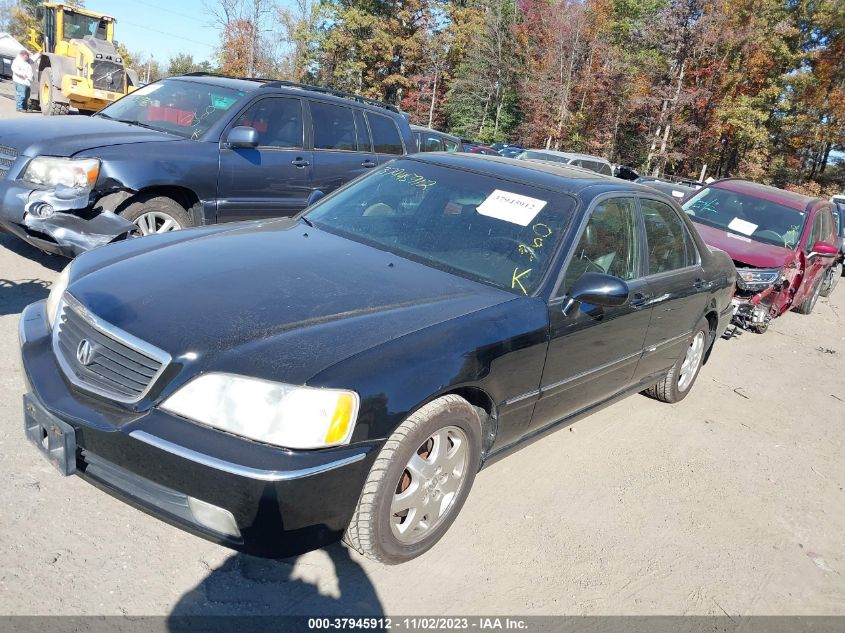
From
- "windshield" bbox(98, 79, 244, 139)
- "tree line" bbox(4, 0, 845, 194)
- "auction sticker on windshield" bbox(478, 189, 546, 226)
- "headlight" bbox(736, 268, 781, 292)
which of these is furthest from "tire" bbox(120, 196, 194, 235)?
"tree line" bbox(4, 0, 845, 194)

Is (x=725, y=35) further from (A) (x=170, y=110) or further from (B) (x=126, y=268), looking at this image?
(B) (x=126, y=268)

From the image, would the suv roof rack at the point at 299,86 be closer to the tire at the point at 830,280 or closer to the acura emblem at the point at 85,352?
the acura emblem at the point at 85,352

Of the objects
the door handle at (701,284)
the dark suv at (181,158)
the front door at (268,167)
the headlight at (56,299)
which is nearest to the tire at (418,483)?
the headlight at (56,299)

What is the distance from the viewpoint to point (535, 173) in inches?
157

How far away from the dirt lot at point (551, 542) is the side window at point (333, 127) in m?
3.03

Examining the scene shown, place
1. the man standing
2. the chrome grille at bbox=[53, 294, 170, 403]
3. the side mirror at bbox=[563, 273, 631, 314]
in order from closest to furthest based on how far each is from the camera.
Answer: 1. the chrome grille at bbox=[53, 294, 170, 403]
2. the side mirror at bbox=[563, 273, 631, 314]
3. the man standing

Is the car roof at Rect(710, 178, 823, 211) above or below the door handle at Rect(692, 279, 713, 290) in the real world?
above

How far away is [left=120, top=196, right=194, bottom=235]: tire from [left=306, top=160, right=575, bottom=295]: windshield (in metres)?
2.06

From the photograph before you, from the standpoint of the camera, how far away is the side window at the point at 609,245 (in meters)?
3.54

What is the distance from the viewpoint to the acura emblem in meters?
2.55

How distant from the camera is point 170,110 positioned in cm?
636

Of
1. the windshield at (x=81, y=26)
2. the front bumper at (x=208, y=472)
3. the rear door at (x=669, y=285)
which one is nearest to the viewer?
the front bumper at (x=208, y=472)

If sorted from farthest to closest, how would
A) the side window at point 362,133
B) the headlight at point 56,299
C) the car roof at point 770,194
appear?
the car roof at point 770,194 → the side window at point 362,133 → the headlight at point 56,299

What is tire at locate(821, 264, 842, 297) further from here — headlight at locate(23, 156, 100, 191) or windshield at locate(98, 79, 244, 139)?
headlight at locate(23, 156, 100, 191)
